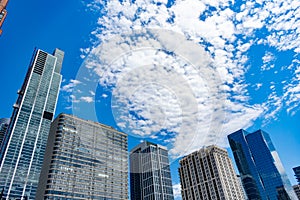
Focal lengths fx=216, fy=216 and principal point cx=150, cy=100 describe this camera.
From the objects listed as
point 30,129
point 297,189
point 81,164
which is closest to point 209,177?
point 81,164

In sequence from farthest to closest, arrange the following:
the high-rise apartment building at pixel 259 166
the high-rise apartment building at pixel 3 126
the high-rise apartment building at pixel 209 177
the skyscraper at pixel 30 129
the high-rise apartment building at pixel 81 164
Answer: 1. the high-rise apartment building at pixel 3 126
2. the high-rise apartment building at pixel 259 166
3. the skyscraper at pixel 30 129
4. the high-rise apartment building at pixel 209 177
5. the high-rise apartment building at pixel 81 164

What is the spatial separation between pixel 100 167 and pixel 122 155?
6123 millimetres

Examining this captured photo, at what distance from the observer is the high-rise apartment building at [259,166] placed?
65.8 metres

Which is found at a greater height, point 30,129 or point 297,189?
point 30,129

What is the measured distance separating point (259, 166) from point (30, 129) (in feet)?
233

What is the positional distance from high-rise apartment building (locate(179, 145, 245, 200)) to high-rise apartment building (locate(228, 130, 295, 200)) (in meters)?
29.5

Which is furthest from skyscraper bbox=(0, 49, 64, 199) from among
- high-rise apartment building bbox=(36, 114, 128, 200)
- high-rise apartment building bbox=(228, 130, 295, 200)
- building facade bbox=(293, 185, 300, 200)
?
building facade bbox=(293, 185, 300, 200)

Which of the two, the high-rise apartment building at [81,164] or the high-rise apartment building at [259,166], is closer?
the high-rise apartment building at [81,164]

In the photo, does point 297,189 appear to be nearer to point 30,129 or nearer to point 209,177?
point 209,177

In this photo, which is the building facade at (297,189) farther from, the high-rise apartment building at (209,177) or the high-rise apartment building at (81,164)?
the high-rise apartment building at (81,164)

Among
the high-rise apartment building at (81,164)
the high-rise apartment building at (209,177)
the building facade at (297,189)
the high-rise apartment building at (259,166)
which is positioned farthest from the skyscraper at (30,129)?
the building facade at (297,189)

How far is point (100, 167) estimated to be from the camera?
39719mm

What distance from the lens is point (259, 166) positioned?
70688 millimetres

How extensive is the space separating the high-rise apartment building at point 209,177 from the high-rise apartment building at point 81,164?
42.0 feet
